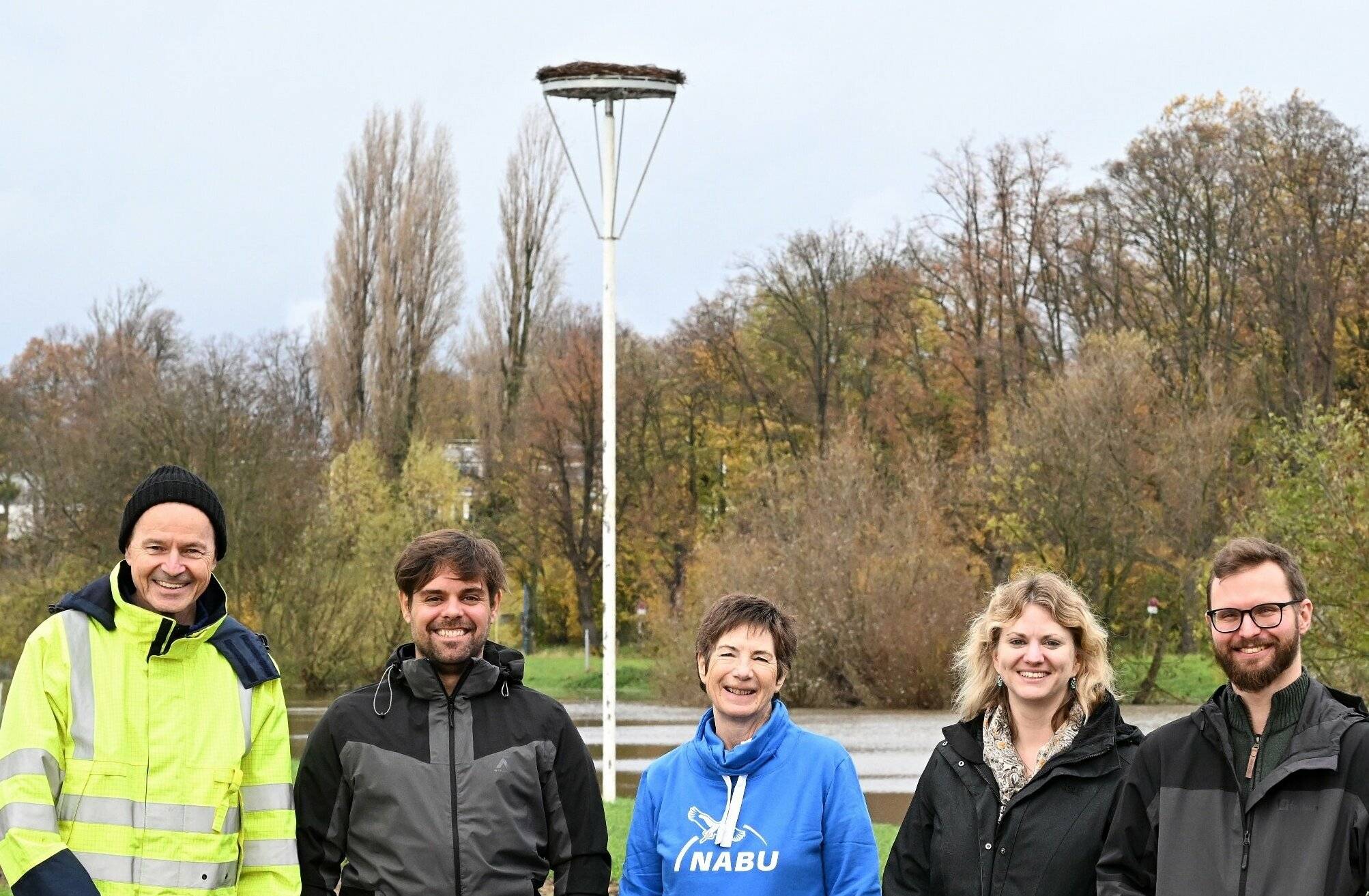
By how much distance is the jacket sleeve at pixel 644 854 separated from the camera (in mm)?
4613

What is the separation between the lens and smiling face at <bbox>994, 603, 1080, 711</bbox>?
4.64m

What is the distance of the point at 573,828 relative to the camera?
15.4 ft

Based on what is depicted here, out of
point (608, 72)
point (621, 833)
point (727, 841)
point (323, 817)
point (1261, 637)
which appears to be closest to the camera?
point (1261, 637)

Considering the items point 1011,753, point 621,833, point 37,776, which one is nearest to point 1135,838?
point 1011,753

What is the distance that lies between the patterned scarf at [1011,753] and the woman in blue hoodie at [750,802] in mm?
375

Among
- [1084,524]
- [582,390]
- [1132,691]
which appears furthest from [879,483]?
[582,390]

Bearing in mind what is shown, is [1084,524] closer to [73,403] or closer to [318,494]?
[318,494]

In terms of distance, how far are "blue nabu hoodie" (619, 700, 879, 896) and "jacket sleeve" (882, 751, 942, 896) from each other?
0.49ft

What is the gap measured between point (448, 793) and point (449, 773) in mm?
54

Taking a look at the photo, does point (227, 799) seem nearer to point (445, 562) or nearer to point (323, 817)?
point (323, 817)

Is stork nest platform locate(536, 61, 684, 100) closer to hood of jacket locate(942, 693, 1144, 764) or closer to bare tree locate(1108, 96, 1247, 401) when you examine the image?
hood of jacket locate(942, 693, 1144, 764)

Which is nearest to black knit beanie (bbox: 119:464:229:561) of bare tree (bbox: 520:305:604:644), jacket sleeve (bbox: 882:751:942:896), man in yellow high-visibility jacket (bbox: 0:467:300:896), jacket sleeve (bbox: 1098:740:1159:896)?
man in yellow high-visibility jacket (bbox: 0:467:300:896)

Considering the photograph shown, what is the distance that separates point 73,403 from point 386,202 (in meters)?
10.4

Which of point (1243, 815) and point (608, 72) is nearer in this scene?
point (1243, 815)
